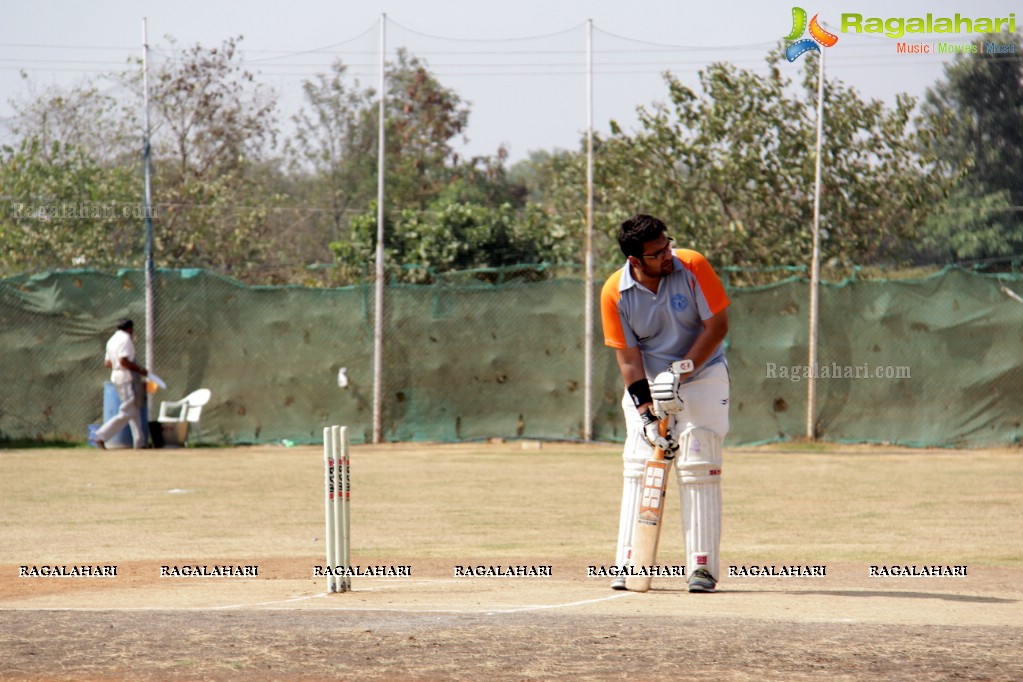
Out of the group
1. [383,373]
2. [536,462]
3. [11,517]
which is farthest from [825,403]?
[11,517]

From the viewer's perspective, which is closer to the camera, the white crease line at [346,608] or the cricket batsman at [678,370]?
the white crease line at [346,608]

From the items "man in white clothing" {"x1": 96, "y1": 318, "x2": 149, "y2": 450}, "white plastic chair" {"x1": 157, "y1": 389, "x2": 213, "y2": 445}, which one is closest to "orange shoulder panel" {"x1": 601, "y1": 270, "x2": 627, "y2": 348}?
"man in white clothing" {"x1": 96, "y1": 318, "x2": 149, "y2": 450}

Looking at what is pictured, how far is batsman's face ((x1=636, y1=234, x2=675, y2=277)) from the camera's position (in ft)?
24.9

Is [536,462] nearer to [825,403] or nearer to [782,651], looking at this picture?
[825,403]

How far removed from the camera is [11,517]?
12.6m

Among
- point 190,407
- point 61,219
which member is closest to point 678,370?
point 190,407

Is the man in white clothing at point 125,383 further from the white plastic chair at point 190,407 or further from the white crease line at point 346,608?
the white crease line at point 346,608

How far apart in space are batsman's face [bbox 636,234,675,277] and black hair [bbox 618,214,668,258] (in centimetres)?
3

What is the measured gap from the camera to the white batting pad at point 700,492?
7664 mm

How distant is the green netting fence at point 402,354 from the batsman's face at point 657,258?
44.3 feet

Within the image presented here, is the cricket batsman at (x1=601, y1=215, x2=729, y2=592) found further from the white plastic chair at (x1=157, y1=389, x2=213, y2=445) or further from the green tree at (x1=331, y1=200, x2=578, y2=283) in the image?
the green tree at (x1=331, y1=200, x2=578, y2=283)

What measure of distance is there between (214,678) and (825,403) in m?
16.4

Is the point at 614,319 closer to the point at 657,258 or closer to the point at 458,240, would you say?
the point at 657,258

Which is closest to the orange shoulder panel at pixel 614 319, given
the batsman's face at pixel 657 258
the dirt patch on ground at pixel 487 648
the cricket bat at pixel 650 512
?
the batsman's face at pixel 657 258
